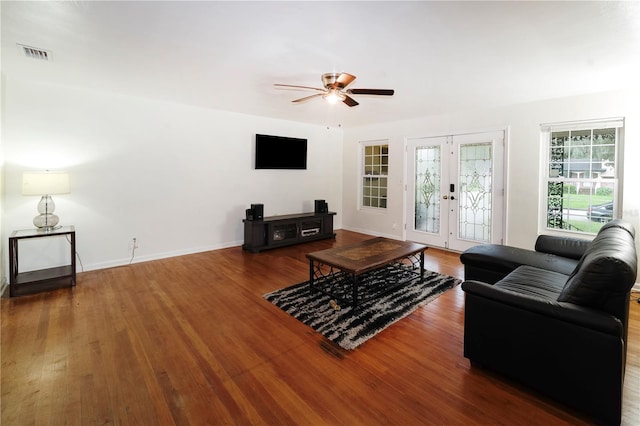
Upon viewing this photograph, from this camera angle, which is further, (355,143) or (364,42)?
(355,143)

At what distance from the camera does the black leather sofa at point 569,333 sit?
5.14ft

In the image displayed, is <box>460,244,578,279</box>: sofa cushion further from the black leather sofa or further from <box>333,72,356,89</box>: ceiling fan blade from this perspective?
<box>333,72,356,89</box>: ceiling fan blade

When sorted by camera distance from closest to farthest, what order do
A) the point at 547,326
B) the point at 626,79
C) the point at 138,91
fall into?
the point at 547,326 < the point at 626,79 < the point at 138,91

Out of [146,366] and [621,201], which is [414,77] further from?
[146,366]

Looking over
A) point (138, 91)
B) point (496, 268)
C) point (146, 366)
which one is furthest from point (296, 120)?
point (146, 366)

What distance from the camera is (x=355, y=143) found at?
6.97 m

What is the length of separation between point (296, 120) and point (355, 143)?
1.58m

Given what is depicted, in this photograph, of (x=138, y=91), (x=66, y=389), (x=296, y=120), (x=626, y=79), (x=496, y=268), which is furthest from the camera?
(x=296, y=120)

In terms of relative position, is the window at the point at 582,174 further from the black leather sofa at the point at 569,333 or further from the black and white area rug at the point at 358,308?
the black leather sofa at the point at 569,333

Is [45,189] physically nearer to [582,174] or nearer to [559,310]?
[559,310]

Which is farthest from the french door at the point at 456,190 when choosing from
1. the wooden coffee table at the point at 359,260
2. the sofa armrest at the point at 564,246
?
the wooden coffee table at the point at 359,260

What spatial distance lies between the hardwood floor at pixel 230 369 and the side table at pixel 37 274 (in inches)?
8.0

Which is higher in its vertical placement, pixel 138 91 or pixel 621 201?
pixel 138 91

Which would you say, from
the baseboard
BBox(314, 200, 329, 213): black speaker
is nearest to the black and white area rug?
the baseboard
